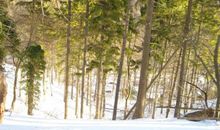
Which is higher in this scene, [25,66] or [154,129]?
[25,66]

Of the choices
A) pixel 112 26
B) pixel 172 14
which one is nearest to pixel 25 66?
pixel 112 26

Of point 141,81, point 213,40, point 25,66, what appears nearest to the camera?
point 141,81

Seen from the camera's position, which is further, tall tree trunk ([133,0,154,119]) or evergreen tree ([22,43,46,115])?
evergreen tree ([22,43,46,115])

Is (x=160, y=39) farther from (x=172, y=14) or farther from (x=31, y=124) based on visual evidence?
(x=31, y=124)

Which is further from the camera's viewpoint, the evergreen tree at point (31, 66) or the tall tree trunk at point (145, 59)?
the evergreen tree at point (31, 66)

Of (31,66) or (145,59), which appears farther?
(31,66)

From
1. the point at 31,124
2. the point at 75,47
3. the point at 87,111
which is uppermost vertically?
the point at 75,47

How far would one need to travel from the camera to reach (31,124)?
12.0 m

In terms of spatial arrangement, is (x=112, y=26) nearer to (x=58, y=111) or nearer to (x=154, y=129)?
(x=154, y=129)

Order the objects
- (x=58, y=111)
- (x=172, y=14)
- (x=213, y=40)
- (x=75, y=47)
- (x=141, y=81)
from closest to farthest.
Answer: (x=141, y=81) < (x=172, y=14) < (x=213, y=40) < (x=75, y=47) < (x=58, y=111)

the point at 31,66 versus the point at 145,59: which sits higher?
the point at 145,59

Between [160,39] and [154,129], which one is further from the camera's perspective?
[160,39]

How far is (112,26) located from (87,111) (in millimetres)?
18171

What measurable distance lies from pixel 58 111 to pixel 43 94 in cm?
590
